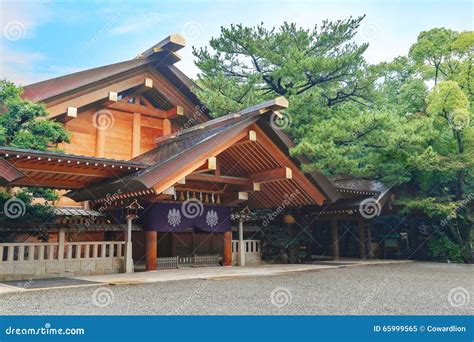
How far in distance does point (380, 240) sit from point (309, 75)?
28.0 ft

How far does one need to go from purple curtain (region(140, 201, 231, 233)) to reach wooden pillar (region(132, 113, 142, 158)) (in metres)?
3.81

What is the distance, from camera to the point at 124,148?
48.6ft

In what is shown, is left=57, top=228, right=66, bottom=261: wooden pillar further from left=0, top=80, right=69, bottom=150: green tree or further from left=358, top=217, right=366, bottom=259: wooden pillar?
left=358, top=217, right=366, bottom=259: wooden pillar

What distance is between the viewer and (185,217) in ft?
39.8

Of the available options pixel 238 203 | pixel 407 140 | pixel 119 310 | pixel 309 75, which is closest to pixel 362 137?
pixel 407 140

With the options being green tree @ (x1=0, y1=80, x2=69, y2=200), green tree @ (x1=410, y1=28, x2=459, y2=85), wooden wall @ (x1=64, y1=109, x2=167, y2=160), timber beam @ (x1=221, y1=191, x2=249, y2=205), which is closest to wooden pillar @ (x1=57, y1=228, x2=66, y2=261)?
green tree @ (x1=0, y1=80, x2=69, y2=200)

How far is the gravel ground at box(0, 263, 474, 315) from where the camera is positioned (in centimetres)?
566

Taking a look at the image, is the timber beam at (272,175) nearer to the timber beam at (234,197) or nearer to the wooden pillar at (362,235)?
the timber beam at (234,197)

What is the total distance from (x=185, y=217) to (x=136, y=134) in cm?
447

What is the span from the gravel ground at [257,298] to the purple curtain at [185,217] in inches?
114

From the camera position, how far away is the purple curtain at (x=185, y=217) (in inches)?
452

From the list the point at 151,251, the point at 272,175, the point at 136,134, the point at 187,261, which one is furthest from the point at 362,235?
the point at 136,134

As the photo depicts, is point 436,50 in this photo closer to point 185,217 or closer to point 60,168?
point 185,217
